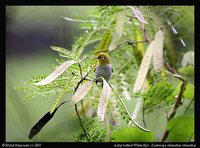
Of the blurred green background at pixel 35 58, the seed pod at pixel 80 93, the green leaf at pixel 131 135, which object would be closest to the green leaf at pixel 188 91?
the blurred green background at pixel 35 58

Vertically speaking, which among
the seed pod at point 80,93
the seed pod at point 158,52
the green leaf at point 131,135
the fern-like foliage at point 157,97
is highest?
the seed pod at point 158,52

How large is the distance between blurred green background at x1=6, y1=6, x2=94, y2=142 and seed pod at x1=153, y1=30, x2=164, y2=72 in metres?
0.19

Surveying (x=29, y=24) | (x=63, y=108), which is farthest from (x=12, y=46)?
(x=63, y=108)

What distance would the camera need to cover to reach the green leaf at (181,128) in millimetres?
678

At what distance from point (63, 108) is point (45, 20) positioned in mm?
700

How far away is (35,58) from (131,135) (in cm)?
64

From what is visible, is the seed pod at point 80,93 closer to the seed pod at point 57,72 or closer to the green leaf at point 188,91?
the seed pod at point 57,72

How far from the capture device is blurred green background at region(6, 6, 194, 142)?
2.69 feet

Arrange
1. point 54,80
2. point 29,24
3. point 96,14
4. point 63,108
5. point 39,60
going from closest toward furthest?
1. point 54,80
2. point 63,108
3. point 96,14
4. point 39,60
5. point 29,24

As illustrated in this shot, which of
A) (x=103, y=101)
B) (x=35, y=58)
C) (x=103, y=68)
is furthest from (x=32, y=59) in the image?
(x=103, y=101)

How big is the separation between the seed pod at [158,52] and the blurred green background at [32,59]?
0.61ft

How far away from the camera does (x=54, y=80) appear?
60 centimetres

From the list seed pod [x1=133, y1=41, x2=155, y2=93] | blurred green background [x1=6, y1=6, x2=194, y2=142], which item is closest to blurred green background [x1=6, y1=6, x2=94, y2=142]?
blurred green background [x1=6, y1=6, x2=194, y2=142]

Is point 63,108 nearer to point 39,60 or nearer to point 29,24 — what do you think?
point 39,60
